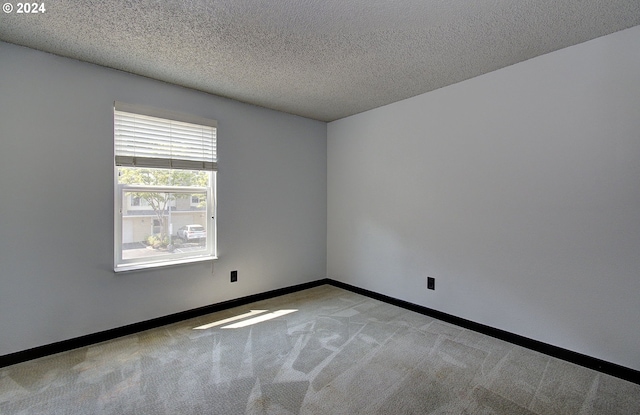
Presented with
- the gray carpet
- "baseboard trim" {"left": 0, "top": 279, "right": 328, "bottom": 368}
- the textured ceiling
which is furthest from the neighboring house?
the textured ceiling

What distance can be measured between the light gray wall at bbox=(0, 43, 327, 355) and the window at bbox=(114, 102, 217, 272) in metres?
0.10

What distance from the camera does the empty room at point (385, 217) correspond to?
6.31 feet

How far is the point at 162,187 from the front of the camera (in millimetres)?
3014

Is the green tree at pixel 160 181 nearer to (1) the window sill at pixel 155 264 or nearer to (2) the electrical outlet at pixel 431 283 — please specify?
(1) the window sill at pixel 155 264

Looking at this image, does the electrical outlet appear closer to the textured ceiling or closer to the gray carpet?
the gray carpet

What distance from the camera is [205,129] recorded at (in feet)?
Answer: 10.7

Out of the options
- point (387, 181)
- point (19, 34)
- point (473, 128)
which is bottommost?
point (387, 181)

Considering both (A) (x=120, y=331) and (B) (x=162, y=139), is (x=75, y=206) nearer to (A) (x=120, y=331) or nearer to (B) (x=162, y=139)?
(B) (x=162, y=139)

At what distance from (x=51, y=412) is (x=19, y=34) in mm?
2543

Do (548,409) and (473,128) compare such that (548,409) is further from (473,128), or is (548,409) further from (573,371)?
(473,128)

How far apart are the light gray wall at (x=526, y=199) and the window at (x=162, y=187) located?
2078mm

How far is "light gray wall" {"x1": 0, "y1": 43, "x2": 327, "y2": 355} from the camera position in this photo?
2.25 metres

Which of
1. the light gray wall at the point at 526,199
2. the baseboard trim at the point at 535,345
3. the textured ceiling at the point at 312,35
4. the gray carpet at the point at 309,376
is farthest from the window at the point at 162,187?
the baseboard trim at the point at 535,345

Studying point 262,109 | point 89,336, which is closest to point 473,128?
point 262,109
